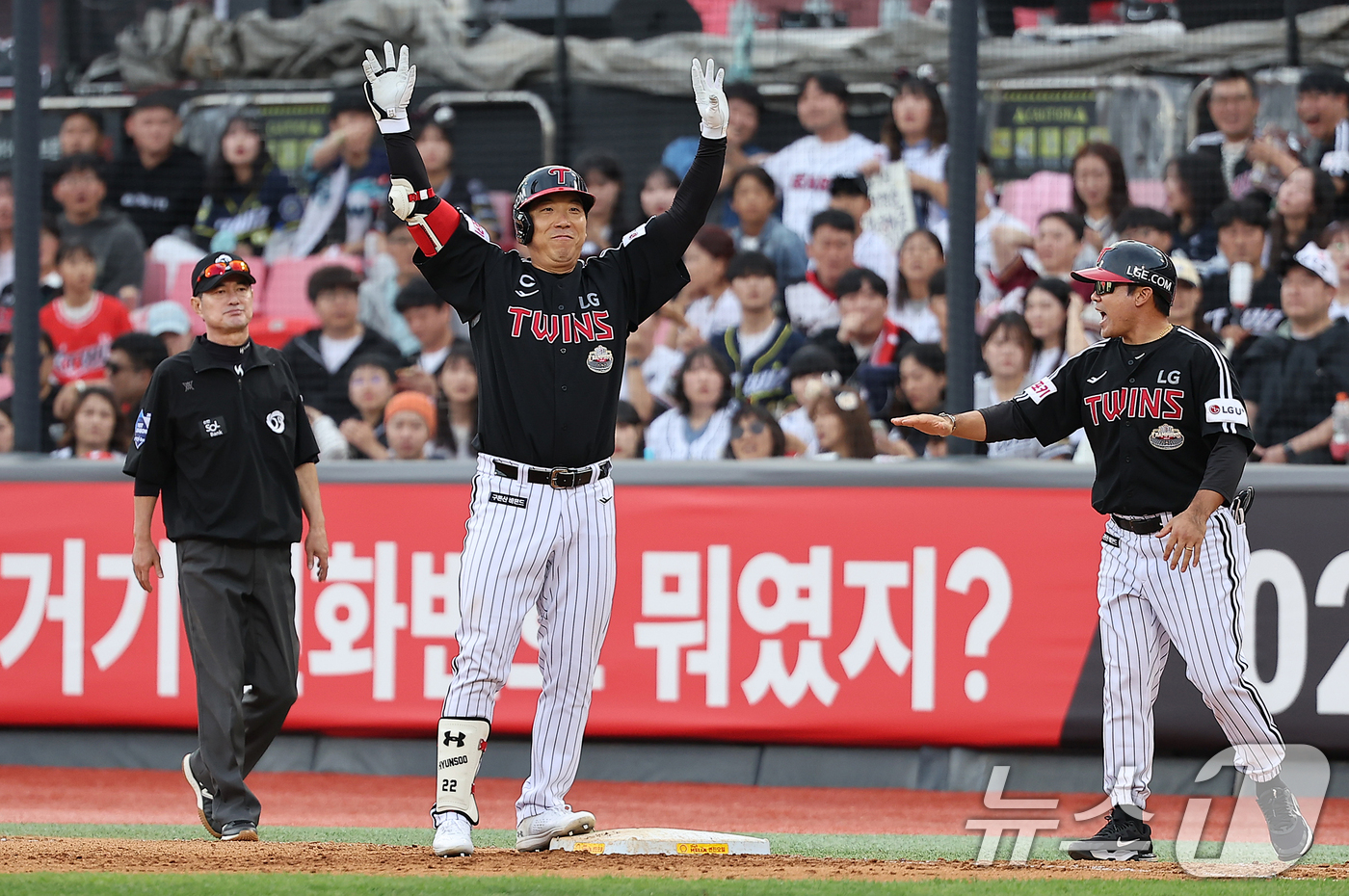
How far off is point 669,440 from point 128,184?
3785 mm

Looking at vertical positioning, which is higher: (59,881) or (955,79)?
(955,79)

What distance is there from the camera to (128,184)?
9.24m

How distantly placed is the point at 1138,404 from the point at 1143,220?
3425 mm

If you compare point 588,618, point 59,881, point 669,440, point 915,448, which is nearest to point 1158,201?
point 915,448

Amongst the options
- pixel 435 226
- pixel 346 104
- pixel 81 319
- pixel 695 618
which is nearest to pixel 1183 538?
pixel 435 226

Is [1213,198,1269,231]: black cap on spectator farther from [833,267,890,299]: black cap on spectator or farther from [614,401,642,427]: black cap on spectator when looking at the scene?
[614,401,642,427]: black cap on spectator

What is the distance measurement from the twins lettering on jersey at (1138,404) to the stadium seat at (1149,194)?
3.59m

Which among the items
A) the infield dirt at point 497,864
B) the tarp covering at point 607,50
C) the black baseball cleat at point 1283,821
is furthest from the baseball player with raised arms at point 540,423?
the tarp covering at point 607,50

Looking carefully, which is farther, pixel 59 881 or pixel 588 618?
pixel 588 618

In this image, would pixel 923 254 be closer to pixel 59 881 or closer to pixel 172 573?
pixel 172 573

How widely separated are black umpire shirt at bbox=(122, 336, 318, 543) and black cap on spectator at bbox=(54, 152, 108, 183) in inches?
169

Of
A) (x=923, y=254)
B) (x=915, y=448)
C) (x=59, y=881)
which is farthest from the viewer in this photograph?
(x=923, y=254)

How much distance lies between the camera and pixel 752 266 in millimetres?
8375

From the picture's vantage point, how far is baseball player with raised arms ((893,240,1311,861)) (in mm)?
4852
